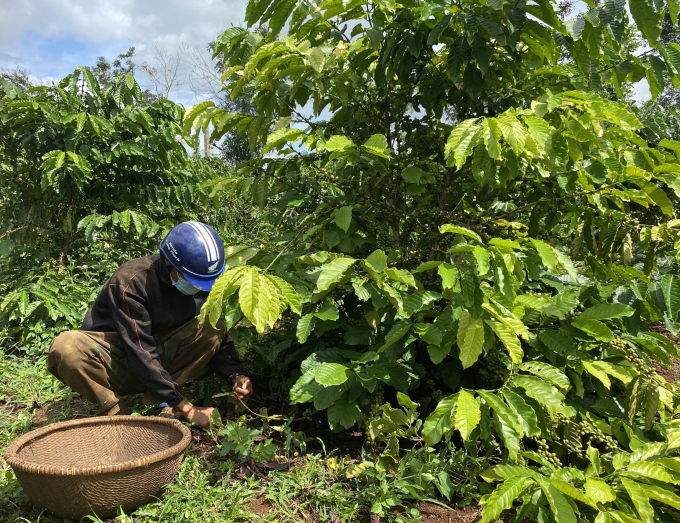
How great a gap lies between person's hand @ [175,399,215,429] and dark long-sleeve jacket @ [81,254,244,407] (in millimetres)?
49

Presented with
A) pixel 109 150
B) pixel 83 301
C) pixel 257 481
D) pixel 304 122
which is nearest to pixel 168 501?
pixel 257 481

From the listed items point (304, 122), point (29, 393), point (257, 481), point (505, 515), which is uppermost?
point (304, 122)

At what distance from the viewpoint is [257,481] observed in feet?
6.51

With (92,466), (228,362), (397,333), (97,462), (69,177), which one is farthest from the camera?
(69,177)

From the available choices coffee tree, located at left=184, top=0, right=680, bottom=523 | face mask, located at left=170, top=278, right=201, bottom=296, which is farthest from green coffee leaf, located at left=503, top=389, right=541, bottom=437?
face mask, located at left=170, top=278, right=201, bottom=296

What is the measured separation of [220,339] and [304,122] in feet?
3.91

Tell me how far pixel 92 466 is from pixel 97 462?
0.50 meters

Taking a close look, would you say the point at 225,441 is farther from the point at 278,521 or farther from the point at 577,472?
the point at 577,472

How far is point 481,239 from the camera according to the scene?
75.5 inches

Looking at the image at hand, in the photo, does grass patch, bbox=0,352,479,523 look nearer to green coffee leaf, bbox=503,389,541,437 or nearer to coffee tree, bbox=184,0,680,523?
coffee tree, bbox=184,0,680,523

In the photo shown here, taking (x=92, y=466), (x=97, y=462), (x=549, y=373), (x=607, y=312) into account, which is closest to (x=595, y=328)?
(x=607, y=312)

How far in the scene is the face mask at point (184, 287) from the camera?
7.54 ft

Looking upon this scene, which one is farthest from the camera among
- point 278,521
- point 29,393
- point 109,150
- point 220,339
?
point 109,150

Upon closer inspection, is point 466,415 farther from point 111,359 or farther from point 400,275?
point 111,359
